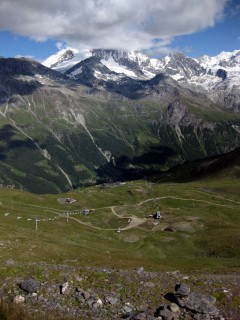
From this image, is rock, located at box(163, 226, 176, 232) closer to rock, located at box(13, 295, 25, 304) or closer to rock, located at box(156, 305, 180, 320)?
rock, located at box(156, 305, 180, 320)

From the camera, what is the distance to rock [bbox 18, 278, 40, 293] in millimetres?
31656

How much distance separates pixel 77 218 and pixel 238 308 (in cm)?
17143

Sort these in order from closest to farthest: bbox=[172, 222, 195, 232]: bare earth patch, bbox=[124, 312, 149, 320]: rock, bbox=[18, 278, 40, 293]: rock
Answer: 1. bbox=[124, 312, 149, 320]: rock
2. bbox=[18, 278, 40, 293]: rock
3. bbox=[172, 222, 195, 232]: bare earth patch

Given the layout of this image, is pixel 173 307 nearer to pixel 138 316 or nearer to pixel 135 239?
pixel 138 316

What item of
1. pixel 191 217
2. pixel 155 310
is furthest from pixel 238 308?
pixel 191 217

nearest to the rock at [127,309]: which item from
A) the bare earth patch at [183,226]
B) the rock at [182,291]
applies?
the rock at [182,291]

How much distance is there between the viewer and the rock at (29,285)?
1246 inches

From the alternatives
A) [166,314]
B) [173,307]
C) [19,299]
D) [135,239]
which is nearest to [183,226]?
[135,239]

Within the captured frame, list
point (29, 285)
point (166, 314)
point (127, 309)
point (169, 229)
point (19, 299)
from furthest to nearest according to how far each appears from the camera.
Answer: point (169, 229) → point (29, 285) → point (127, 309) → point (19, 299) → point (166, 314)

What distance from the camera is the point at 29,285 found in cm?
3216

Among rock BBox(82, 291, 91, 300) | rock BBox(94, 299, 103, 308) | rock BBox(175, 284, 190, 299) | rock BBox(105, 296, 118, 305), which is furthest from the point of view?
rock BBox(175, 284, 190, 299)

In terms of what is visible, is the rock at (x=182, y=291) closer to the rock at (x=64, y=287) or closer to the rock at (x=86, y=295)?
the rock at (x=86, y=295)

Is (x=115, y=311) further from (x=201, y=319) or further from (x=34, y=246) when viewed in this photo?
(x=34, y=246)

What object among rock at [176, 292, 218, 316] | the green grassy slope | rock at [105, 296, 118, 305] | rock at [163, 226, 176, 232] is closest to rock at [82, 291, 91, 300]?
rock at [105, 296, 118, 305]
